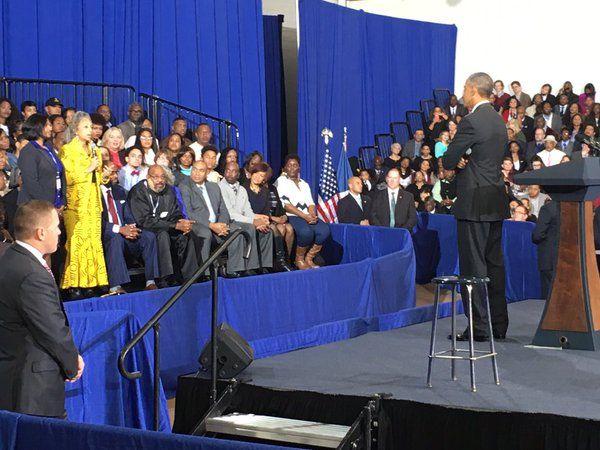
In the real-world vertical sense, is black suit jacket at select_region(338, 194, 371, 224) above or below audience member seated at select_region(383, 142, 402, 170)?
below

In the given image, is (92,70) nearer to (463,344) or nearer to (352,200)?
(352,200)

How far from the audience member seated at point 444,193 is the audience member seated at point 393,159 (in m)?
1.28

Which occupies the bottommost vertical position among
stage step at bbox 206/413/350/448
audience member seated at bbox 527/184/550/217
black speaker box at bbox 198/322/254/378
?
stage step at bbox 206/413/350/448

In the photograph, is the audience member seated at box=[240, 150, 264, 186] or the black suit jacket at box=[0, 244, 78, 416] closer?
the black suit jacket at box=[0, 244, 78, 416]

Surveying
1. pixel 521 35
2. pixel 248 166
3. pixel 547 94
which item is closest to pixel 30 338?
pixel 248 166

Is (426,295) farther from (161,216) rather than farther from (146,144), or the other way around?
(161,216)

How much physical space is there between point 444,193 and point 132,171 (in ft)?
18.8

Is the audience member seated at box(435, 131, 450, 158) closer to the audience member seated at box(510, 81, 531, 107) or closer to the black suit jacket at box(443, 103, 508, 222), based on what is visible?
the audience member seated at box(510, 81, 531, 107)

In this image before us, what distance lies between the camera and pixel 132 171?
435 inches

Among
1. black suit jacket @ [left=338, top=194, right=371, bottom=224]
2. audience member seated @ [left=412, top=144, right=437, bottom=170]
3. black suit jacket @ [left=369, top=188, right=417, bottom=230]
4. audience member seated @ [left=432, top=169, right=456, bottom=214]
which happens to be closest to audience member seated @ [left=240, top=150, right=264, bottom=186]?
black suit jacket @ [left=338, top=194, right=371, bottom=224]

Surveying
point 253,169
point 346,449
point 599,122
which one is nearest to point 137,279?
point 253,169

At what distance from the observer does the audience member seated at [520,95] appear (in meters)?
20.6

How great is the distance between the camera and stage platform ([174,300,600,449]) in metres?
5.13

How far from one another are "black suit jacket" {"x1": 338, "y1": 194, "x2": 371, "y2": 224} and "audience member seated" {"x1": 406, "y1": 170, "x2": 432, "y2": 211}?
1.92m
